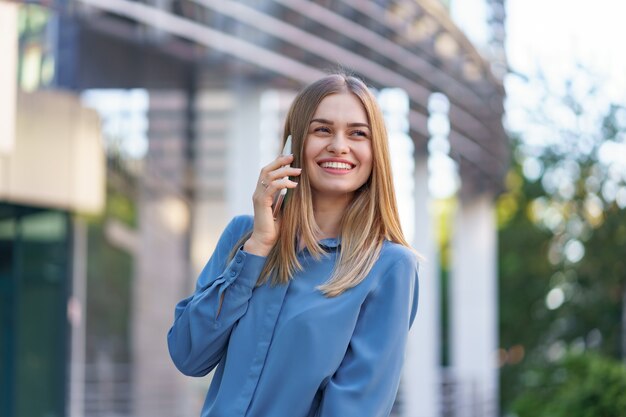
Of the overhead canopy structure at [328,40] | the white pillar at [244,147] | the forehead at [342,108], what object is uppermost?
the overhead canopy structure at [328,40]

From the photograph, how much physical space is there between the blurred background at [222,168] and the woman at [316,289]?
29.7 ft

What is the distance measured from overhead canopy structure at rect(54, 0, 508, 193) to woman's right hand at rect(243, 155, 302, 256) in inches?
343

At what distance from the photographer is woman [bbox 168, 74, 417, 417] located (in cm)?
265

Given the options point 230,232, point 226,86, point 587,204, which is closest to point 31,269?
point 226,86

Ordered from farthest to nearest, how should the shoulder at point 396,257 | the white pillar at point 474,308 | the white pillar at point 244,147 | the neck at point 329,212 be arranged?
1. the white pillar at point 474,308
2. the white pillar at point 244,147
3. the neck at point 329,212
4. the shoulder at point 396,257

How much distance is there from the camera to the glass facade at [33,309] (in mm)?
13938

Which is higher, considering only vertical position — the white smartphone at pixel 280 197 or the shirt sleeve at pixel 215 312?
the white smartphone at pixel 280 197

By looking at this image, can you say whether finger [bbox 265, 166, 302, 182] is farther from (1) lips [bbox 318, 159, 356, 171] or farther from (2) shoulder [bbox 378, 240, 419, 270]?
(2) shoulder [bbox 378, 240, 419, 270]

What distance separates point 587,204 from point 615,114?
3.50 meters

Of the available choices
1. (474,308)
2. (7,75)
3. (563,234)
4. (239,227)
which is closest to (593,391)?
(7,75)

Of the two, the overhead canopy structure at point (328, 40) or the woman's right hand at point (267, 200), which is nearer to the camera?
the woman's right hand at point (267, 200)

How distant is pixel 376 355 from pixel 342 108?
56 centimetres

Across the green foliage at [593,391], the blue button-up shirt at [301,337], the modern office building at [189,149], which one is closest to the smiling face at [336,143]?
the blue button-up shirt at [301,337]

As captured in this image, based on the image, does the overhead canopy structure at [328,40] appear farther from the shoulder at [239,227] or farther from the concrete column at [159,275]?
the shoulder at [239,227]
